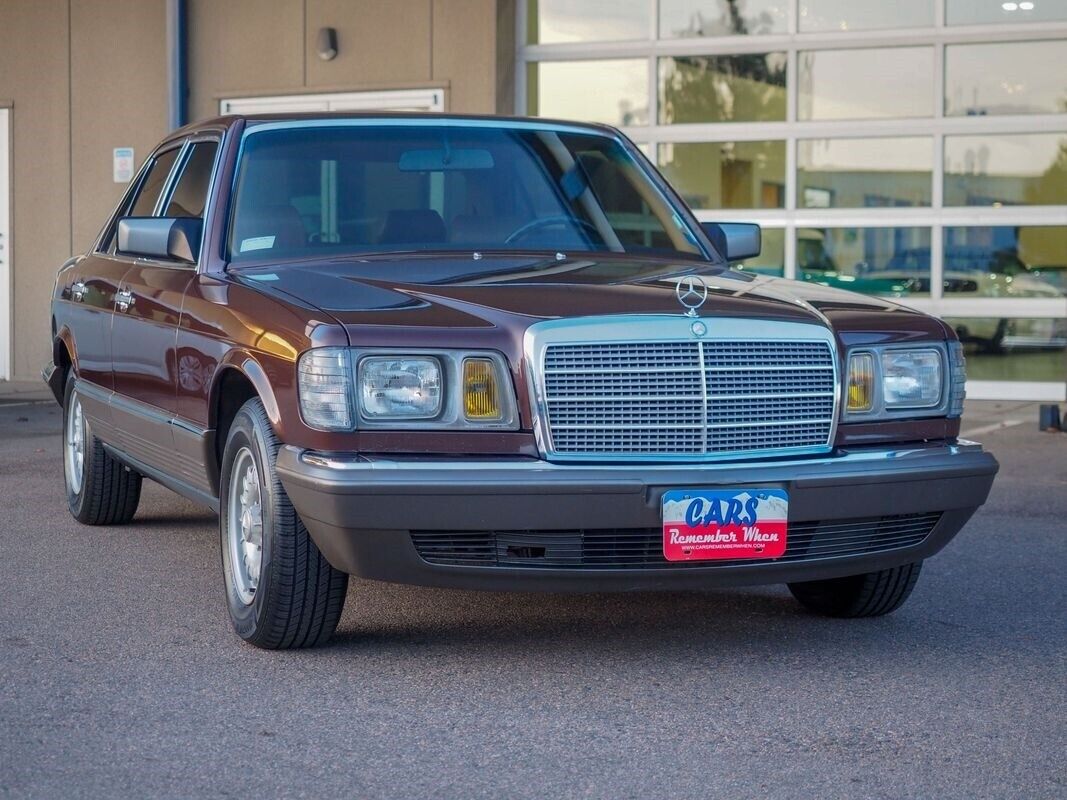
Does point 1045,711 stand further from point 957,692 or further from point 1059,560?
point 1059,560

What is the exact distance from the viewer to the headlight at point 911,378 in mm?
4543

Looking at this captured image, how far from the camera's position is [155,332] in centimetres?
539

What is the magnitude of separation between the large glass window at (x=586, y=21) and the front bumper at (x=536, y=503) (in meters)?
9.96

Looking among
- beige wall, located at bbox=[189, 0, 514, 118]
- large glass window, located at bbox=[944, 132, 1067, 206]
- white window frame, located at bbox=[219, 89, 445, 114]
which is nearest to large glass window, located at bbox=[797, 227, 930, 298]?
large glass window, located at bbox=[944, 132, 1067, 206]

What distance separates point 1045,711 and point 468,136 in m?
2.70

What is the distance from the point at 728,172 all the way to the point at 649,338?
9700mm

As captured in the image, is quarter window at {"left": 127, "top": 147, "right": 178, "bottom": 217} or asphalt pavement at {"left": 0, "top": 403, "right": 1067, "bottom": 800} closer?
asphalt pavement at {"left": 0, "top": 403, "right": 1067, "bottom": 800}

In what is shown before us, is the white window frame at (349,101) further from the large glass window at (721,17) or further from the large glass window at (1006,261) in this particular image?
the large glass window at (1006,261)

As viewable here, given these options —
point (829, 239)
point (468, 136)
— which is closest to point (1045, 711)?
point (468, 136)

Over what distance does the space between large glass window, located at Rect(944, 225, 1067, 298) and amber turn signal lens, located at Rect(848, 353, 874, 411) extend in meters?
8.77

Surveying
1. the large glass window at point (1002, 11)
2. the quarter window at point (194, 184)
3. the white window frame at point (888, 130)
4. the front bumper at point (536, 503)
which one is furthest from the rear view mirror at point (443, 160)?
the large glass window at point (1002, 11)

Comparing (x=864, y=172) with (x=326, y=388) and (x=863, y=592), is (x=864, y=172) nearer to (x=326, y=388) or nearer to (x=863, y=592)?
(x=863, y=592)

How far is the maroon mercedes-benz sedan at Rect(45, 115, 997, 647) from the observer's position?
4.08 metres

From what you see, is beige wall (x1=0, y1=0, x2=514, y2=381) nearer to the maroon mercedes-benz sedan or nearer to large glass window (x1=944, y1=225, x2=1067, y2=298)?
large glass window (x1=944, y1=225, x2=1067, y2=298)
